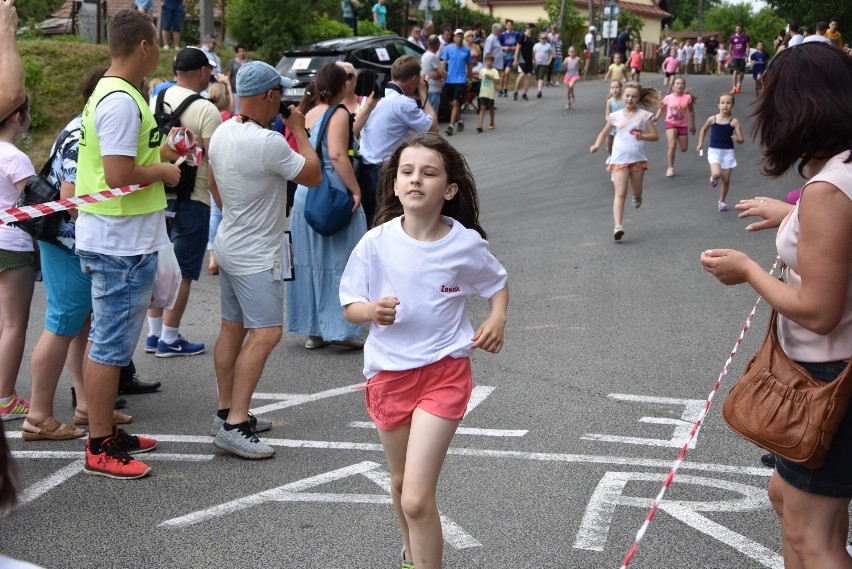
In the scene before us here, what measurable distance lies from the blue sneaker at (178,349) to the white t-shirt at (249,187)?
2.10 m

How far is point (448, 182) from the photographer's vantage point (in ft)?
12.2

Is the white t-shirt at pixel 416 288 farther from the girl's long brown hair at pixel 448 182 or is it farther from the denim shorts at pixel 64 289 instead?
the denim shorts at pixel 64 289

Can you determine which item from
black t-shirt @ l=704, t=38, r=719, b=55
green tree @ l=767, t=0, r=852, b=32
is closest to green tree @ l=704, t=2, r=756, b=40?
black t-shirt @ l=704, t=38, r=719, b=55

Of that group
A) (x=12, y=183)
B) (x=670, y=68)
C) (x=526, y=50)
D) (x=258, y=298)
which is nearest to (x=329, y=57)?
(x=526, y=50)

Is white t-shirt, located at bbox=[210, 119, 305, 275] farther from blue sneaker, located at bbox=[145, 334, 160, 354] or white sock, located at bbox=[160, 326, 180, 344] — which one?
blue sneaker, located at bbox=[145, 334, 160, 354]

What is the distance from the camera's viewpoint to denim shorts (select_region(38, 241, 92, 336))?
5367 millimetres

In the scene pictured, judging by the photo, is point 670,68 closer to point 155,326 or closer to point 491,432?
point 155,326

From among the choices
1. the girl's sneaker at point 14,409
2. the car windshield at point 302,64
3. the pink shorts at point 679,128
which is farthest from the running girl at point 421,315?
the car windshield at point 302,64

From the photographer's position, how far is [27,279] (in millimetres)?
5672

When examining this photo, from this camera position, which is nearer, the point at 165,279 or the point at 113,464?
the point at 113,464

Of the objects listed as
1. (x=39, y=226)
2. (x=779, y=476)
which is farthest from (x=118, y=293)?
(x=779, y=476)

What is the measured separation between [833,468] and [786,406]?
8.1 inches

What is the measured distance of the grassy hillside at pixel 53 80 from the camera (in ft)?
60.5

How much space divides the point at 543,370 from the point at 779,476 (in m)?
3.72
